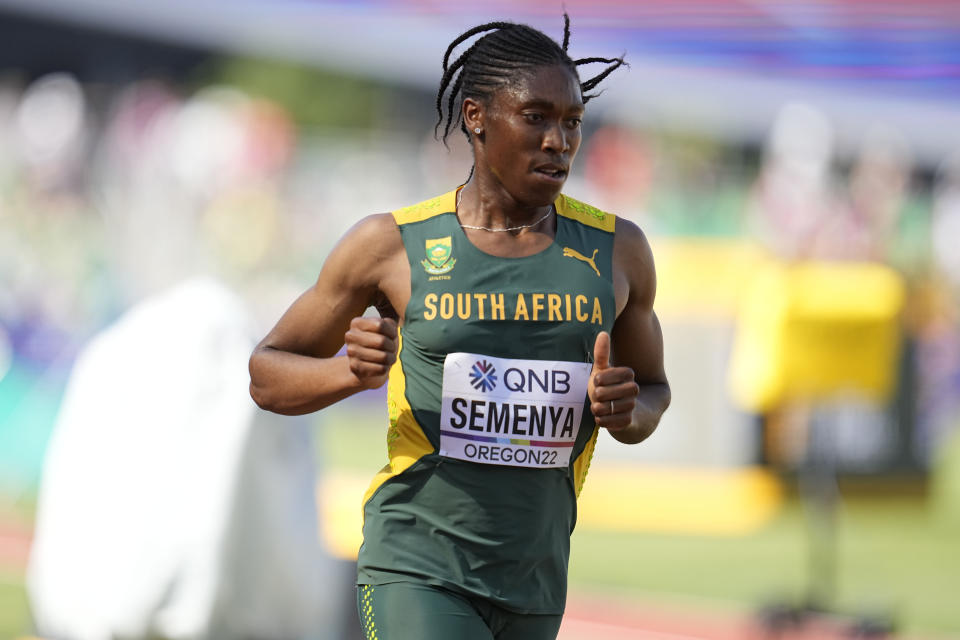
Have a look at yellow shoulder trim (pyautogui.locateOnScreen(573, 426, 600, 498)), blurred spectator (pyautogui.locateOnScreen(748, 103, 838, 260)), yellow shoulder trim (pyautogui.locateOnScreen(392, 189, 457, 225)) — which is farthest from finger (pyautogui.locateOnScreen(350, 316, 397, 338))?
blurred spectator (pyautogui.locateOnScreen(748, 103, 838, 260))

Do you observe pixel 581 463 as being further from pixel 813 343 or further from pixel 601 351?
pixel 813 343

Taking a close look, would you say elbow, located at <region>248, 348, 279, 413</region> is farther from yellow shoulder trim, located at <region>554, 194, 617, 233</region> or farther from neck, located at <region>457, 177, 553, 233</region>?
yellow shoulder trim, located at <region>554, 194, 617, 233</region>

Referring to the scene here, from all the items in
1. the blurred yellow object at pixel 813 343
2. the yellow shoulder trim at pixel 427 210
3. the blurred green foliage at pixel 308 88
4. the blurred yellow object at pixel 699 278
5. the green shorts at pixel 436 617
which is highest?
the blurred green foliage at pixel 308 88

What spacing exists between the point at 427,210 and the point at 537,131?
0.34m

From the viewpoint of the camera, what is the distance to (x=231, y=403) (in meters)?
4.76

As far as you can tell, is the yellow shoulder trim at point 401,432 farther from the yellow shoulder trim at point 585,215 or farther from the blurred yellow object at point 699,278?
the blurred yellow object at point 699,278

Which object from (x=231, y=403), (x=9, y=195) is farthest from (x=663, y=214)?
(x=231, y=403)

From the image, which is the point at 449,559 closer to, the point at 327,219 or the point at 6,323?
the point at 6,323

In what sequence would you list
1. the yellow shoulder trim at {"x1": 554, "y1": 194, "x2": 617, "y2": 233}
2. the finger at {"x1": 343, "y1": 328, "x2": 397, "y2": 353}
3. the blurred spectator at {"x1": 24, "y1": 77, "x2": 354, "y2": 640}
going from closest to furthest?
1. the finger at {"x1": 343, "y1": 328, "x2": 397, "y2": 353}
2. the yellow shoulder trim at {"x1": 554, "y1": 194, "x2": 617, "y2": 233}
3. the blurred spectator at {"x1": 24, "y1": 77, "x2": 354, "y2": 640}

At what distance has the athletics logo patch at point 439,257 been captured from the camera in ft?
10.6

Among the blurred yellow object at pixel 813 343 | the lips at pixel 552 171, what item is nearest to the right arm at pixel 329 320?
the lips at pixel 552 171

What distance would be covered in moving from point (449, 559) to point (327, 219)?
25.9 meters

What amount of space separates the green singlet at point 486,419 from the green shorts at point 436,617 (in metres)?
0.02

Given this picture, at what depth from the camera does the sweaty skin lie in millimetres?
3189
